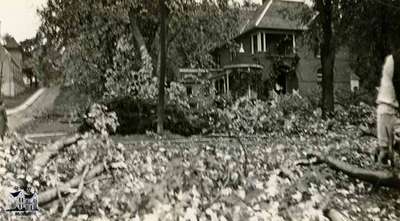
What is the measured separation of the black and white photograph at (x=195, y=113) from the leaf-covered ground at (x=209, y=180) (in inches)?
0.4

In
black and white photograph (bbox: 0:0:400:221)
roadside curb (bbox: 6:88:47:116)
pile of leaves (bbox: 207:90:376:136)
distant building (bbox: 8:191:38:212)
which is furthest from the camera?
pile of leaves (bbox: 207:90:376:136)

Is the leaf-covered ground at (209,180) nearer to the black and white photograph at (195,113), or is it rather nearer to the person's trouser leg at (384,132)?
the black and white photograph at (195,113)

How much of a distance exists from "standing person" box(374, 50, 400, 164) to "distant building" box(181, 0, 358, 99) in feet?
1.06

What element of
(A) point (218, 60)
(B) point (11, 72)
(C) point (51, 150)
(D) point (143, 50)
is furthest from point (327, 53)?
(B) point (11, 72)

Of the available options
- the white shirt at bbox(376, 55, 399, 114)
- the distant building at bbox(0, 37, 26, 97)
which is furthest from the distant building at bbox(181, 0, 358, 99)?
the distant building at bbox(0, 37, 26, 97)

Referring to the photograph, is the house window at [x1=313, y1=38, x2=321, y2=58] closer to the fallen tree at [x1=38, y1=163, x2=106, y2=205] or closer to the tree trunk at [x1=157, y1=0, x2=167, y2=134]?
the tree trunk at [x1=157, y1=0, x2=167, y2=134]

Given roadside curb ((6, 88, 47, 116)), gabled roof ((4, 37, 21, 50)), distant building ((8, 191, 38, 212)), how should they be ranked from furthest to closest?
gabled roof ((4, 37, 21, 50)), roadside curb ((6, 88, 47, 116)), distant building ((8, 191, 38, 212))

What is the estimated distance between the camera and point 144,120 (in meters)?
4.73

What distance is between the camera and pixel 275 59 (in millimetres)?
5102

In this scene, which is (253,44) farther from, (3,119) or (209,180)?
(3,119)

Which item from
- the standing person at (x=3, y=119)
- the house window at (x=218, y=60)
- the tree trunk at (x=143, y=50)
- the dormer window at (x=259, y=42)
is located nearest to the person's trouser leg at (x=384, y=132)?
the dormer window at (x=259, y=42)

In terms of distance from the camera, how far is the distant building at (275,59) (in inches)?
194

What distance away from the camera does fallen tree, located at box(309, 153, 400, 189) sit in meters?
4.71

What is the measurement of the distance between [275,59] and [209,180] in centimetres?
132
